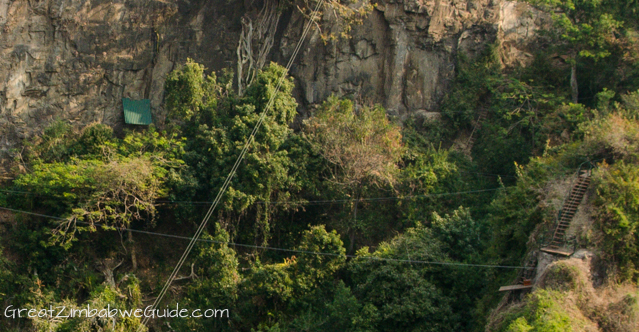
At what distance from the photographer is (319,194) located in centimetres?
2516

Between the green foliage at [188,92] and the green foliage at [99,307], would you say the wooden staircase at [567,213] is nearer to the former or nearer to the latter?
the green foliage at [99,307]

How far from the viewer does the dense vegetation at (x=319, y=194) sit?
21438mm

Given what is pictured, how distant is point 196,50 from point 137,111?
2879mm

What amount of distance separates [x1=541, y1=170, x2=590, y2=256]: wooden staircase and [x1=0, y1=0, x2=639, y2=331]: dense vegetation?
0.55 m

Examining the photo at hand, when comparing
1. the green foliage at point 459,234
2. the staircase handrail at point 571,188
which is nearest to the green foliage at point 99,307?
the green foliage at point 459,234

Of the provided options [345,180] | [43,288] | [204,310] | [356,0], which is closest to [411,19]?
[356,0]

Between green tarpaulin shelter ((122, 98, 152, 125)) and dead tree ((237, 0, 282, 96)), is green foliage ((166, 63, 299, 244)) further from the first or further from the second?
green tarpaulin shelter ((122, 98, 152, 125))

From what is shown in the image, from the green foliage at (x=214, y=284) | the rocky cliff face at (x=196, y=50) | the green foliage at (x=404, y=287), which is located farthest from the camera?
the rocky cliff face at (x=196, y=50)

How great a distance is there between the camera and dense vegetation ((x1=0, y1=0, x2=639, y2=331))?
70.3ft

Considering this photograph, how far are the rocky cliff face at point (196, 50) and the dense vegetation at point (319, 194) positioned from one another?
77cm

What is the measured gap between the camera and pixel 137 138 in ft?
84.3

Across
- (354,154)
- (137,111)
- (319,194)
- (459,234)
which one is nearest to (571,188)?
(459,234)

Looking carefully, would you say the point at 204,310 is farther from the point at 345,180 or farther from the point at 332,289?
the point at 345,180

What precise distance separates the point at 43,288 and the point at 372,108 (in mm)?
11733
